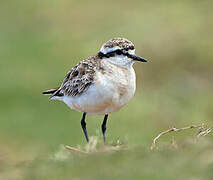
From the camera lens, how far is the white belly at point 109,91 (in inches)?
388

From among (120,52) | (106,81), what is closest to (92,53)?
(120,52)

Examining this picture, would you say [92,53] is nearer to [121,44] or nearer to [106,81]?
[121,44]

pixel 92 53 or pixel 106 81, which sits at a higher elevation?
pixel 92 53

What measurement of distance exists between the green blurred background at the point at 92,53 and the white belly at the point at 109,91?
5.15 ft

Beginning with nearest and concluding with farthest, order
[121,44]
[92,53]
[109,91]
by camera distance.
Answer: [109,91], [121,44], [92,53]

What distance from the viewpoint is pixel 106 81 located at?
9.91 metres

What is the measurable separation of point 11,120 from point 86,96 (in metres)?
8.89

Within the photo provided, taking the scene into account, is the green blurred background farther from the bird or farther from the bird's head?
the bird's head

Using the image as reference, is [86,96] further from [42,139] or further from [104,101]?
[42,139]

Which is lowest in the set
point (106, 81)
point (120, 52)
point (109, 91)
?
point (109, 91)

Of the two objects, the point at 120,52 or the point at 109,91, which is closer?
the point at 109,91

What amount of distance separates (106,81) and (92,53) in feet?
40.9

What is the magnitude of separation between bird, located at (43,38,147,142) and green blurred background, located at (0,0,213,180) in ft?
→ 5.26

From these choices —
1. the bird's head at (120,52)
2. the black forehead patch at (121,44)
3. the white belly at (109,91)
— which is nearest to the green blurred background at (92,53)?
the white belly at (109,91)
